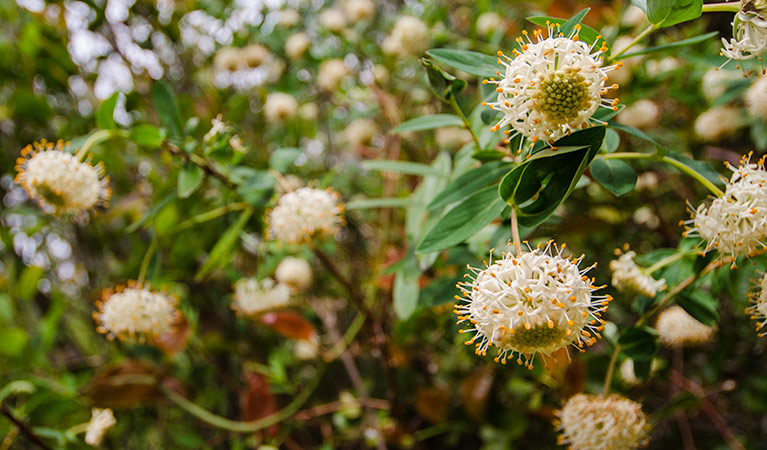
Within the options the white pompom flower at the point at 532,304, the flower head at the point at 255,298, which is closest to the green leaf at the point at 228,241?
the flower head at the point at 255,298

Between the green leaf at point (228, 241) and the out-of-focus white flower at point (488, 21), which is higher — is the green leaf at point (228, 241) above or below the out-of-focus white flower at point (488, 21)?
below

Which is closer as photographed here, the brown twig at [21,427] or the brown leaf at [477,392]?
the brown twig at [21,427]

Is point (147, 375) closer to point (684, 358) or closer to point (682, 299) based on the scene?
point (682, 299)

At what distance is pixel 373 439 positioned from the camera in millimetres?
1089

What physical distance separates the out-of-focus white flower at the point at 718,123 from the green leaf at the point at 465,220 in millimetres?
874

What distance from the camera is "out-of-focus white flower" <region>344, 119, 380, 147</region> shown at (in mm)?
1720

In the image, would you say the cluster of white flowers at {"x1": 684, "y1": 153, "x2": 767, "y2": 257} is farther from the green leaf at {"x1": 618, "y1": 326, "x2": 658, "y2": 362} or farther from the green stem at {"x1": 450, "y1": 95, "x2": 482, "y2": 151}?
the green stem at {"x1": 450, "y1": 95, "x2": 482, "y2": 151}

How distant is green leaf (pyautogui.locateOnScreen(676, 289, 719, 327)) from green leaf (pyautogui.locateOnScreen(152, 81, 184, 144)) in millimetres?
763

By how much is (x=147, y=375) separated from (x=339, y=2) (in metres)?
1.28

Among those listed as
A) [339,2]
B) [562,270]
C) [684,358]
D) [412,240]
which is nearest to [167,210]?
[412,240]

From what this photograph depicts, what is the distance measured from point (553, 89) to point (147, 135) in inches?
23.5

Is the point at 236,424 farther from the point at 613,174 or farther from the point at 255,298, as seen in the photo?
the point at 613,174

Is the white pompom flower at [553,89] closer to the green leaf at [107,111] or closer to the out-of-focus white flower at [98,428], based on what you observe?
the green leaf at [107,111]

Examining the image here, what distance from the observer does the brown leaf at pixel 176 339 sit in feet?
3.58
